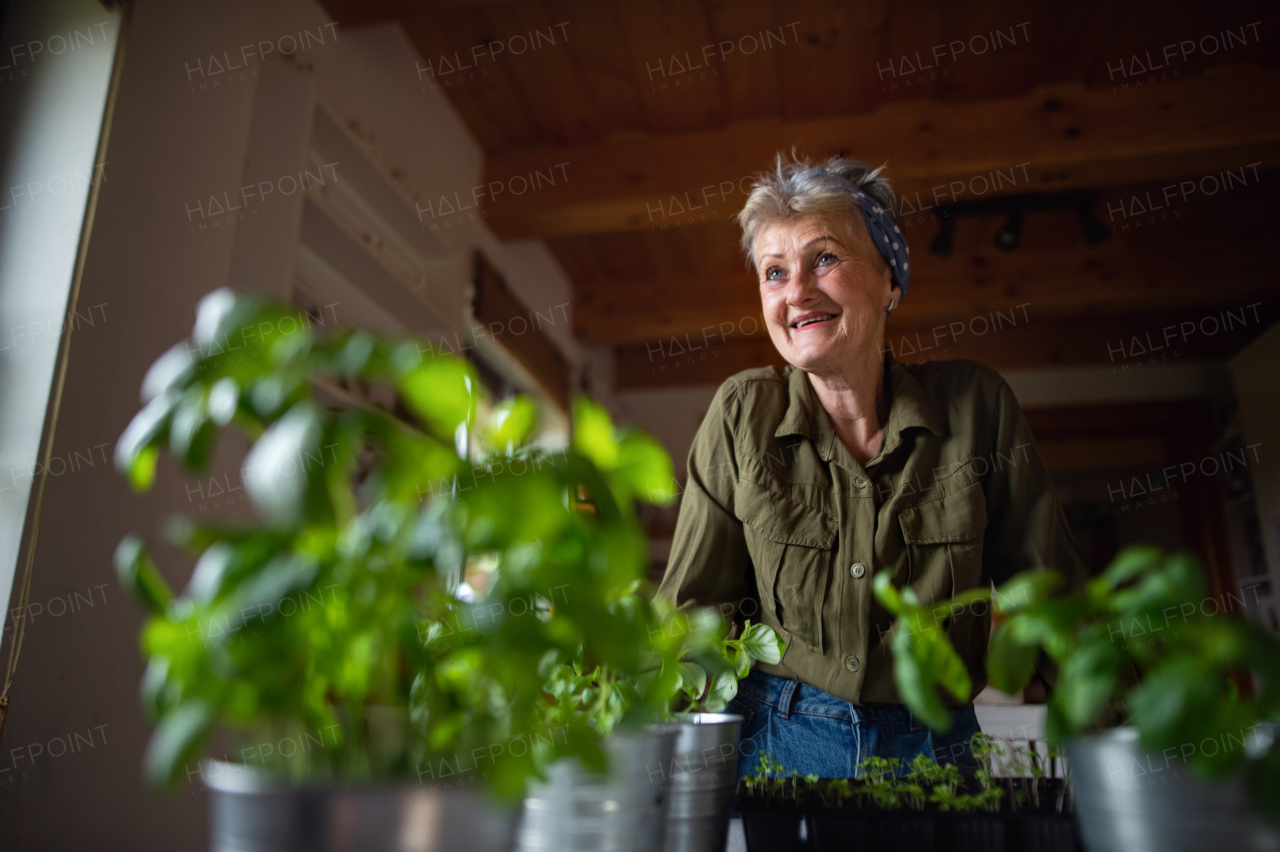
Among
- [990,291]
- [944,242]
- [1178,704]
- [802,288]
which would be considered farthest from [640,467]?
[990,291]

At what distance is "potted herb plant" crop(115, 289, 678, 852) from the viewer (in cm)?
31

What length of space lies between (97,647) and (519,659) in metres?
1.31

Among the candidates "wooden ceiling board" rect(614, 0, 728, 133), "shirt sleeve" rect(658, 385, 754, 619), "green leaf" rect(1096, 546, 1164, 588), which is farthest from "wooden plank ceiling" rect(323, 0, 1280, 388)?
"green leaf" rect(1096, 546, 1164, 588)

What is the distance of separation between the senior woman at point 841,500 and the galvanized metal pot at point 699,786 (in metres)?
0.44

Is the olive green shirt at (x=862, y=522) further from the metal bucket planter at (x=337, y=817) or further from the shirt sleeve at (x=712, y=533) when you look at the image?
the metal bucket planter at (x=337, y=817)

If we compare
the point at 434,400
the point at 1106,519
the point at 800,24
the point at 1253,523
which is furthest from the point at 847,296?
the point at 1106,519

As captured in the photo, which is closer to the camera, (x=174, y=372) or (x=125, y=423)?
(x=174, y=372)

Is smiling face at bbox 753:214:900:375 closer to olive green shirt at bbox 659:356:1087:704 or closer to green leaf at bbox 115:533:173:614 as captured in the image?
olive green shirt at bbox 659:356:1087:704

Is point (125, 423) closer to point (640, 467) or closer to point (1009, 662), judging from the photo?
point (640, 467)

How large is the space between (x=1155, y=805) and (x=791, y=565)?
796mm

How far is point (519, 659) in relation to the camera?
34 cm

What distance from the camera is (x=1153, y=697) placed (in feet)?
1.09

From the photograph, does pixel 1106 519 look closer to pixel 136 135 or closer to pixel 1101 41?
pixel 1101 41

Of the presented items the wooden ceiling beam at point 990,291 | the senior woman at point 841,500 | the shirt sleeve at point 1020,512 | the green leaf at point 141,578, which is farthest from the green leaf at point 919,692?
the wooden ceiling beam at point 990,291
